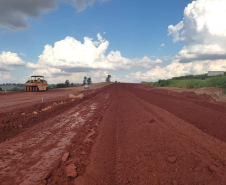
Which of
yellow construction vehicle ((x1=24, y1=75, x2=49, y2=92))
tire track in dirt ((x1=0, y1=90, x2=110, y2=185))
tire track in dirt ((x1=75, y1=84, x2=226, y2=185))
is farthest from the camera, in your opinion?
yellow construction vehicle ((x1=24, y1=75, x2=49, y2=92))

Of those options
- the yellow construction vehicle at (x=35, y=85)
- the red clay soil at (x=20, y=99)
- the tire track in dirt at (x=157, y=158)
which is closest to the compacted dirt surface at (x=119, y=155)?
the tire track in dirt at (x=157, y=158)

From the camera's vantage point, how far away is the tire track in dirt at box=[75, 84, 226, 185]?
3930 millimetres

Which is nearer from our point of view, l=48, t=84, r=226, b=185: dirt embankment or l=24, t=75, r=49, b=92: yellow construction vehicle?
l=48, t=84, r=226, b=185: dirt embankment

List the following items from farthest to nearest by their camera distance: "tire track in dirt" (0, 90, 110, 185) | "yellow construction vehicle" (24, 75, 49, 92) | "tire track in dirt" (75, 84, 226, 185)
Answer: "yellow construction vehicle" (24, 75, 49, 92) < "tire track in dirt" (0, 90, 110, 185) < "tire track in dirt" (75, 84, 226, 185)

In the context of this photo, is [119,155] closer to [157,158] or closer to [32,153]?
[157,158]

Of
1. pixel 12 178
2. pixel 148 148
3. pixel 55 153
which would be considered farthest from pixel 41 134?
pixel 148 148

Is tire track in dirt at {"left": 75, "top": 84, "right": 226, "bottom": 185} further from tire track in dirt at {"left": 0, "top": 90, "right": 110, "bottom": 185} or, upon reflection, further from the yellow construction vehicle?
the yellow construction vehicle

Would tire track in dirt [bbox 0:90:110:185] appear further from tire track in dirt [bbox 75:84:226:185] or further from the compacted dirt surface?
tire track in dirt [bbox 75:84:226:185]

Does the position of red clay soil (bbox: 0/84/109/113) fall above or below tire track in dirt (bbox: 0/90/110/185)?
above

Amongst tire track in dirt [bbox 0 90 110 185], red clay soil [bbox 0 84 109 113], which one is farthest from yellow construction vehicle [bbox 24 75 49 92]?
tire track in dirt [bbox 0 90 110 185]

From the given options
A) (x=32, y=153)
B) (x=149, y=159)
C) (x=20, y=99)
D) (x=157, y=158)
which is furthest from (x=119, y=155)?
(x=20, y=99)

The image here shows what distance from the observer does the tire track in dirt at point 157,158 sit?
12.9 feet

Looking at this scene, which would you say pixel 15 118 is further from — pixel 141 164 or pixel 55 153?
pixel 141 164

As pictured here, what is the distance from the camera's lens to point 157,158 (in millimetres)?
4891
